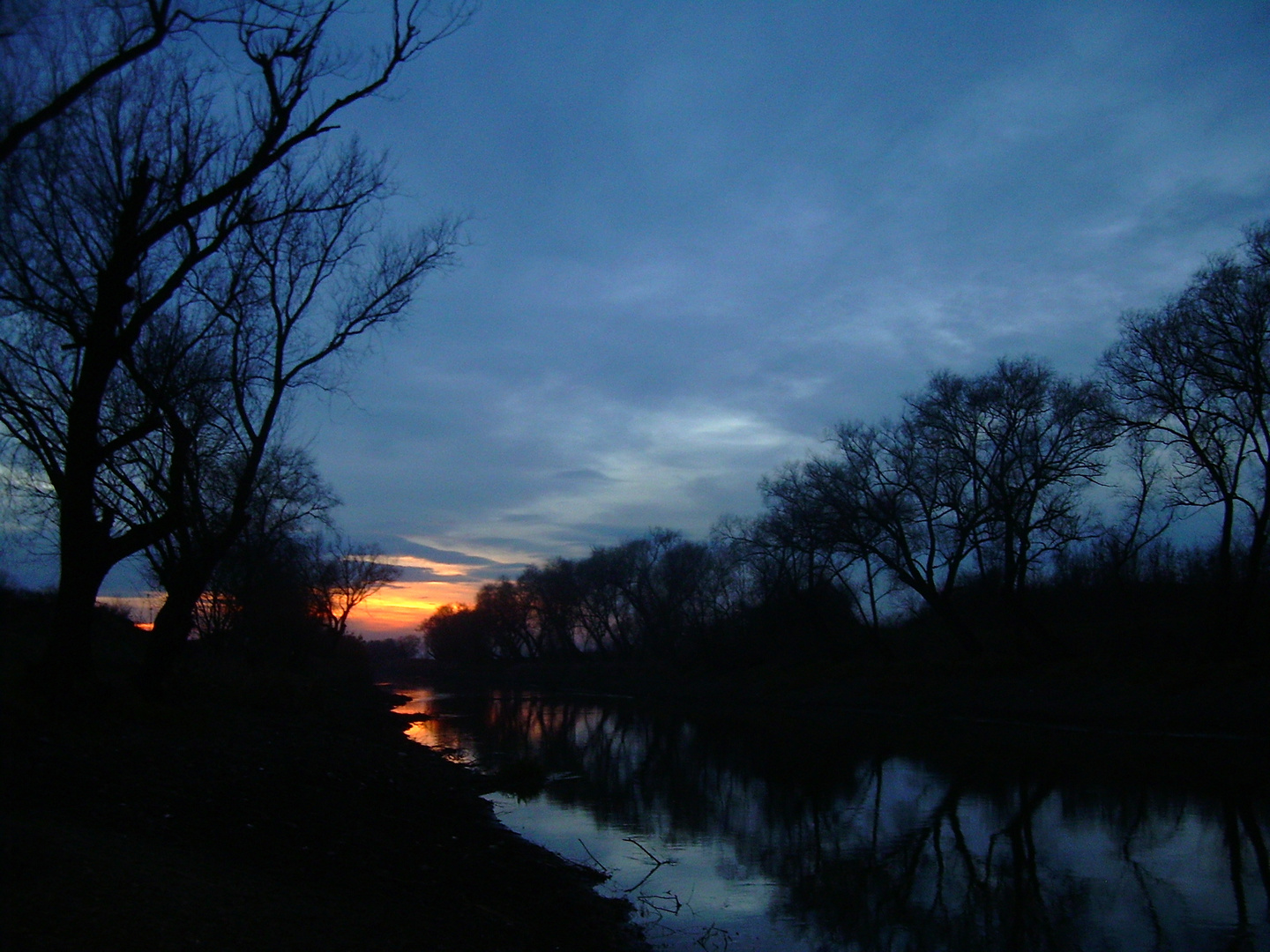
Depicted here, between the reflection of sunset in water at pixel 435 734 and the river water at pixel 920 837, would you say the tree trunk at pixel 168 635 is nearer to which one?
the river water at pixel 920 837

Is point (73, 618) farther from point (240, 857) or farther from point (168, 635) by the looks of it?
point (240, 857)

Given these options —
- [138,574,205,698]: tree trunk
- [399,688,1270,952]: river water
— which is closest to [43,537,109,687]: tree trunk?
[138,574,205,698]: tree trunk

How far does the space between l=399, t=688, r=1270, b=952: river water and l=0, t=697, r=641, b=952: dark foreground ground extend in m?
1.35

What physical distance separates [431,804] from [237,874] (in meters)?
6.11

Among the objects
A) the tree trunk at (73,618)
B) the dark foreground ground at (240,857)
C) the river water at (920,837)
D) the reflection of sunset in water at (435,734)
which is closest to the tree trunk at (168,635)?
the dark foreground ground at (240,857)

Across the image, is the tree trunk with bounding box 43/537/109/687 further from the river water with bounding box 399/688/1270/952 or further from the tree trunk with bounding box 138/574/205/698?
the river water with bounding box 399/688/1270/952

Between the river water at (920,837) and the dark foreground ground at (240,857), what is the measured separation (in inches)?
53.0

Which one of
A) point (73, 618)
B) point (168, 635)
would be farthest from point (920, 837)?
point (168, 635)

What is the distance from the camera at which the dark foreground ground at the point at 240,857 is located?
5.59 m

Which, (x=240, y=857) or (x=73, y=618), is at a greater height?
(x=73, y=618)

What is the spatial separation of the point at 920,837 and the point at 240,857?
28.8ft

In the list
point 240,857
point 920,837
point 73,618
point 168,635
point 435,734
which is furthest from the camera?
point 435,734

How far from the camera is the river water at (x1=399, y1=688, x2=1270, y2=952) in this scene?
8.45 metres

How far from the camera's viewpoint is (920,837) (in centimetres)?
1238
